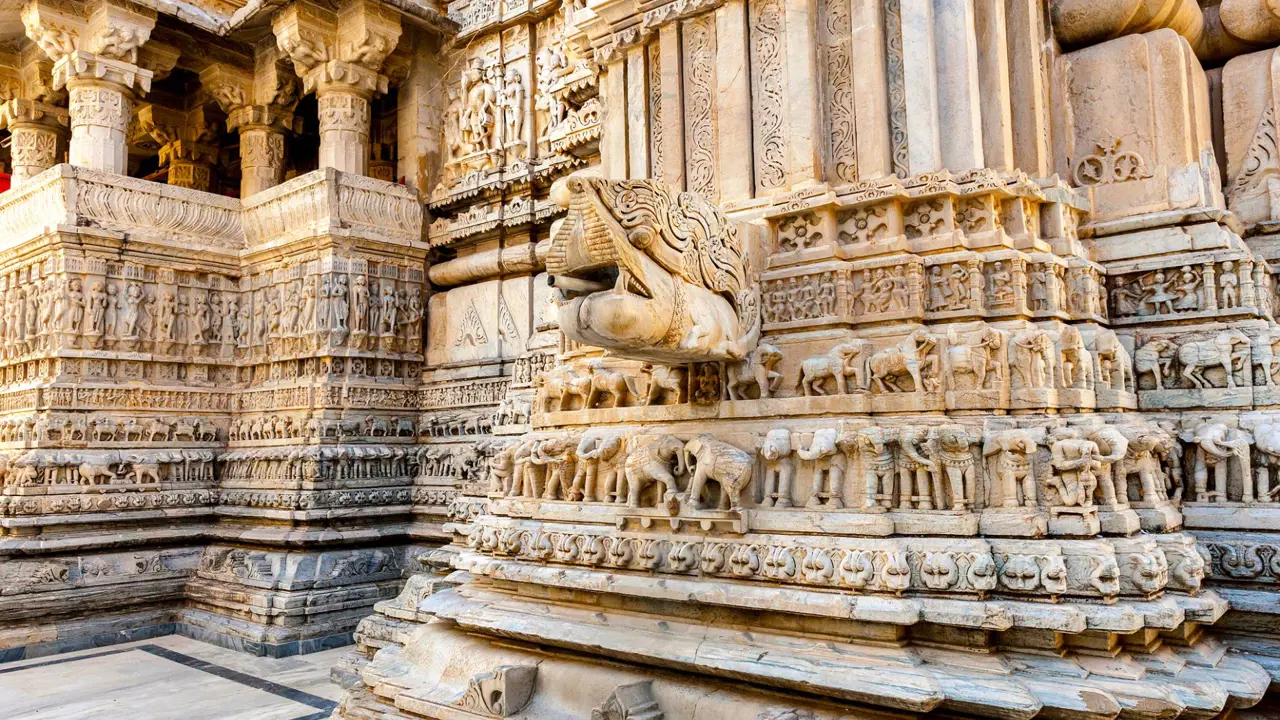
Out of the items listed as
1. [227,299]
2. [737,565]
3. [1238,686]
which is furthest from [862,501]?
[227,299]

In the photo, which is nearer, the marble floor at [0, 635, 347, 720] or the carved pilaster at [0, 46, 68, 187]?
the marble floor at [0, 635, 347, 720]

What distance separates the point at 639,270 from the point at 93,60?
10065 millimetres

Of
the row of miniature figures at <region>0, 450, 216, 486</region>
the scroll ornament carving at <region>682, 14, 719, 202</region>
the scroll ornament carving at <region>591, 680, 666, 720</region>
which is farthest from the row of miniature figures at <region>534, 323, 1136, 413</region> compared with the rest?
the row of miniature figures at <region>0, 450, 216, 486</region>

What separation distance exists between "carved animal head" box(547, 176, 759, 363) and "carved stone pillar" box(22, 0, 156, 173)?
922cm

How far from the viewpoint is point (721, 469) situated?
16.1 ft

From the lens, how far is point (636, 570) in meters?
5.11

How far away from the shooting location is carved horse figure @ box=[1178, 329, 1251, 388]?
16.8 feet

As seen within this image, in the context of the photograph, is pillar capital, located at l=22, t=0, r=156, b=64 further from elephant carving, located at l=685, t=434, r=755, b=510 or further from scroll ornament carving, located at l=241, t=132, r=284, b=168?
elephant carving, located at l=685, t=434, r=755, b=510

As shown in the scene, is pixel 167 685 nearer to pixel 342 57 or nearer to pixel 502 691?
pixel 502 691

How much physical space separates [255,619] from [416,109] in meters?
6.32

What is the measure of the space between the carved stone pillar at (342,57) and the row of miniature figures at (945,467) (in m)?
7.35

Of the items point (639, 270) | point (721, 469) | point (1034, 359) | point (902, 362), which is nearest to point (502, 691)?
point (721, 469)

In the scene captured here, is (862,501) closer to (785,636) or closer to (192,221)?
(785,636)

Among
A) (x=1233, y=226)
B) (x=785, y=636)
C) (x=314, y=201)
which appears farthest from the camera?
(x=314, y=201)
